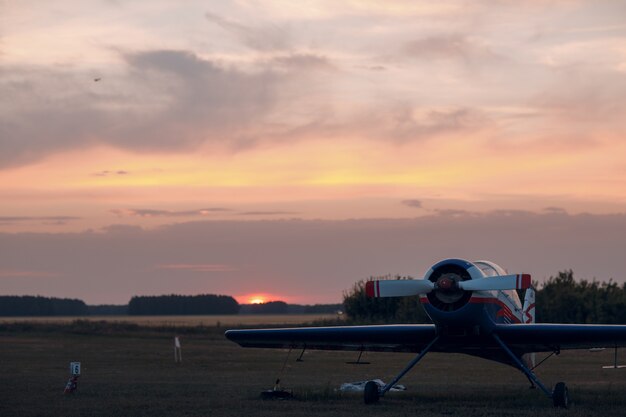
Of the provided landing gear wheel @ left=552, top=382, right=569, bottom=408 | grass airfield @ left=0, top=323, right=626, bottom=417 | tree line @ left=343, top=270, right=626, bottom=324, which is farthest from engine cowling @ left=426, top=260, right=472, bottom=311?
tree line @ left=343, top=270, right=626, bottom=324

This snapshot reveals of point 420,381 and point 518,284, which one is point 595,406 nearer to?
point 518,284

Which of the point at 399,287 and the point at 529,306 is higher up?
the point at 399,287

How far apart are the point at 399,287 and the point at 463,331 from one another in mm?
1470

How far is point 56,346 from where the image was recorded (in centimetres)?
4734

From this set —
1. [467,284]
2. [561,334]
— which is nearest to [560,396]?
[561,334]

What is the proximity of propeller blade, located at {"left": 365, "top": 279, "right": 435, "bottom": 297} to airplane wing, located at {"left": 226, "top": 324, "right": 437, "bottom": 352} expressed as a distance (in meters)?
1.26

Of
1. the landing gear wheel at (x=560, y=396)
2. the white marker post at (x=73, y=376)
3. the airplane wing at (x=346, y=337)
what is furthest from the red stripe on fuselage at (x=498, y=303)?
the white marker post at (x=73, y=376)

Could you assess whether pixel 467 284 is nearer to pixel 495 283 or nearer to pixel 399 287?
pixel 495 283

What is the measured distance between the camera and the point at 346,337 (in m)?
20.2

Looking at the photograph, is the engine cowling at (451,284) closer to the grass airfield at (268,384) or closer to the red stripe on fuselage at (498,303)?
the red stripe on fuselage at (498,303)

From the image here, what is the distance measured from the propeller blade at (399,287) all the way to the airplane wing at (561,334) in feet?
6.21

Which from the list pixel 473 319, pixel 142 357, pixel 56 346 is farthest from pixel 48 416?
pixel 56 346

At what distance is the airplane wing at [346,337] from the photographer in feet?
64.3

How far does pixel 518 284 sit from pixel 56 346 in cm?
3462
